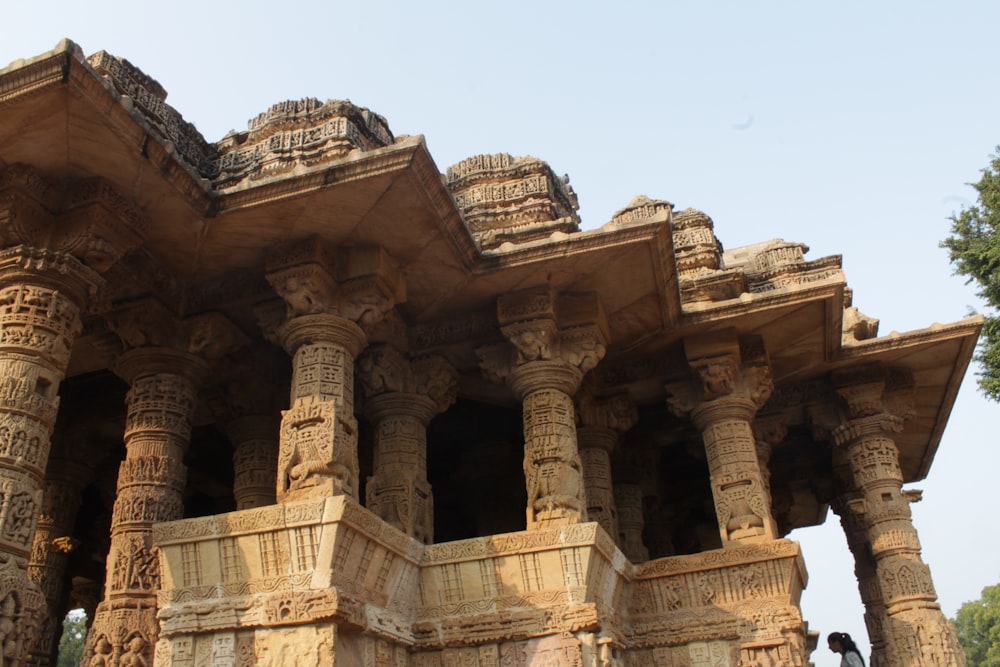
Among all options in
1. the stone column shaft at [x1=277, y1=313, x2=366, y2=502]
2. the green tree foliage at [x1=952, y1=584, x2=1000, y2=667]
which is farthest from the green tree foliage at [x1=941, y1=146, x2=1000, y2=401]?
the green tree foliage at [x1=952, y1=584, x2=1000, y2=667]

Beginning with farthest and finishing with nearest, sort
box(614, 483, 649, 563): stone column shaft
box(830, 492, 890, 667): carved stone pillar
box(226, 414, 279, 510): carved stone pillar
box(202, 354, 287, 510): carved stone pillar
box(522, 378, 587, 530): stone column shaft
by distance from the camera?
box(830, 492, 890, 667): carved stone pillar, box(614, 483, 649, 563): stone column shaft, box(202, 354, 287, 510): carved stone pillar, box(226, 414, 279, 510): carved stone pillar, box(522, 378, 587, 530): stone column shaft

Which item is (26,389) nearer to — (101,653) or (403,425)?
(101,653)

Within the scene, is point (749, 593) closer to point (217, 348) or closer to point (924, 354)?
point (924, 354)

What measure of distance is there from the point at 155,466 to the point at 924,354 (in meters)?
8.70

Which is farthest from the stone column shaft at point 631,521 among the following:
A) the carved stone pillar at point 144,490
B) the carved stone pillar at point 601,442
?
the carved stone pillar at point 144,490

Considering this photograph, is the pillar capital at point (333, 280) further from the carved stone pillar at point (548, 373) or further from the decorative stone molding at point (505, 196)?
the decorative stone molding at point (505, 196)

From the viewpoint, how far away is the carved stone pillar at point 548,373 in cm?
797

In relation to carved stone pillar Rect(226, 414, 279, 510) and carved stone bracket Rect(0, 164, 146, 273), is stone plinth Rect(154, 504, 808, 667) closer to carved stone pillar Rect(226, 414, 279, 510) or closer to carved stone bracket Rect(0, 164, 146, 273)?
carved stone bracket Rect(0, 164, 146, 273)

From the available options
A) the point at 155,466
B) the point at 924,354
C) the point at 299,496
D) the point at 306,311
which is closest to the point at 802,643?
the point at 924,354

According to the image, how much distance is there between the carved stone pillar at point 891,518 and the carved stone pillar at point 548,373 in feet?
12.7

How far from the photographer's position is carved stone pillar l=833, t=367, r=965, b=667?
9680mm

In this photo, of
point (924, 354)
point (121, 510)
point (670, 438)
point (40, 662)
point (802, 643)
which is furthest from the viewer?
point (670, 438)

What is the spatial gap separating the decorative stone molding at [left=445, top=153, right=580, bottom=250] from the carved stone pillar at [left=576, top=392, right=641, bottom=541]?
213 cm

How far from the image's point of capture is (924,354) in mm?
10742
